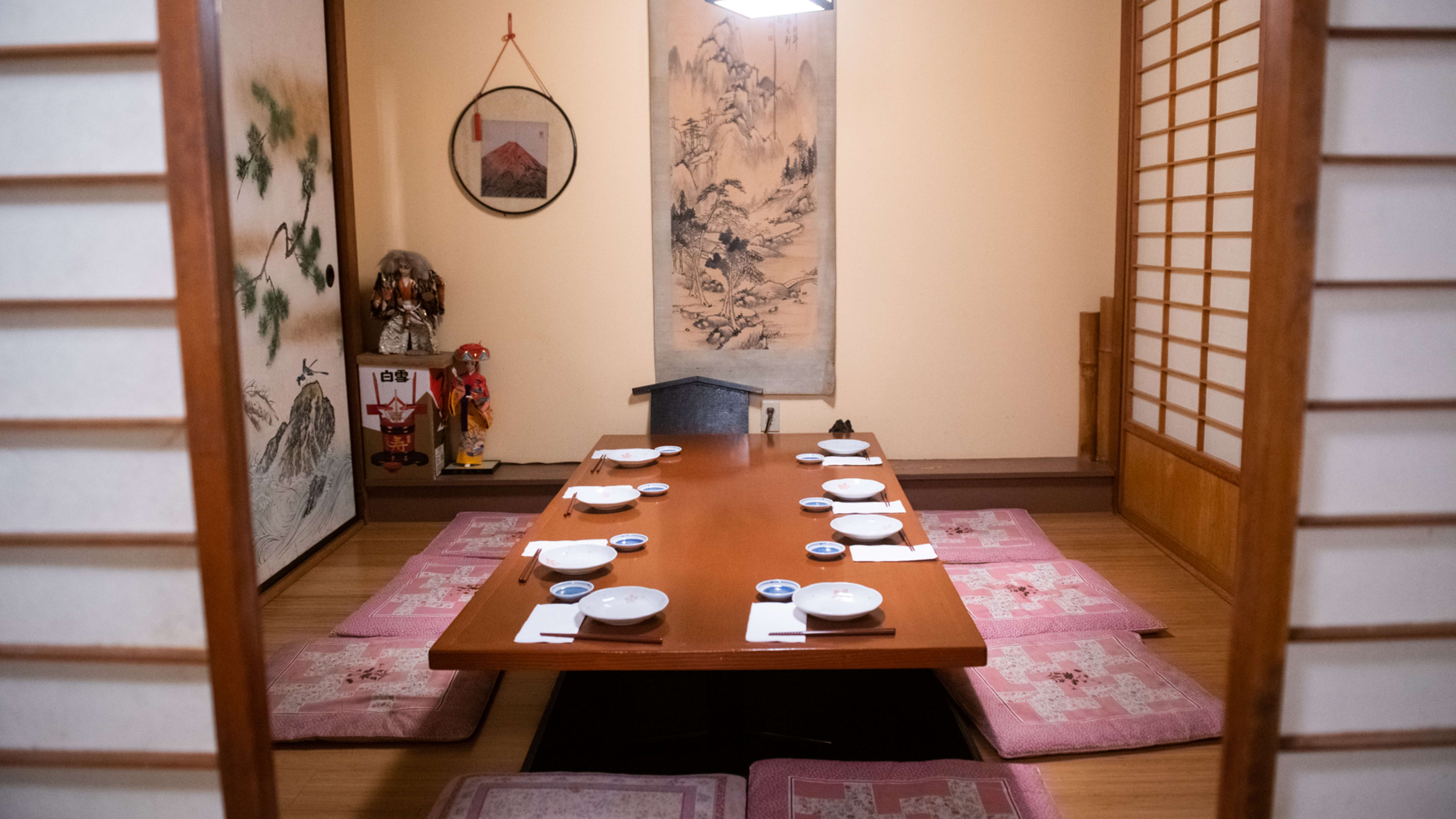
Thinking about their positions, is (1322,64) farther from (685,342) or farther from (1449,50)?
(685,342)

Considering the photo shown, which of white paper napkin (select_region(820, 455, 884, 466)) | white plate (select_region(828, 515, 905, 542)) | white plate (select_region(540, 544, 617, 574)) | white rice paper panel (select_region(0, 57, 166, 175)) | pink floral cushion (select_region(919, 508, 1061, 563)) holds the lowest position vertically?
pink floral cushion (select_region(919, 508, 1061, 563))

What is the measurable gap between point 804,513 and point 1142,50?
311 cm

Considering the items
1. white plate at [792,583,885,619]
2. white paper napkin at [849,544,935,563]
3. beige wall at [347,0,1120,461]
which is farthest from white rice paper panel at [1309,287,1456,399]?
beige wall at [347,0,1120,461]

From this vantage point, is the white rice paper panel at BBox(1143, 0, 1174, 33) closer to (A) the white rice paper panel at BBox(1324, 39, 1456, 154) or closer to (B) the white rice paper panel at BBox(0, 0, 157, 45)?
(A) the white rice paper panel at BBox(1324, 39, 1456, 154)

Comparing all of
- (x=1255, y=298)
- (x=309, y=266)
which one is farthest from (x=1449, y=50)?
Result: (x=309, y=266)

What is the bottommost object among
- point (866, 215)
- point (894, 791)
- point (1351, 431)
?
point (894, 791)

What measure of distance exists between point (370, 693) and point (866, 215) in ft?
10.5

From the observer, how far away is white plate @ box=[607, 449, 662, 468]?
3.67 meters

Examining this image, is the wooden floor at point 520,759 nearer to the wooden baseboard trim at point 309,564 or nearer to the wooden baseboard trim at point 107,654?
the wooden baseboard trim at point 309,564

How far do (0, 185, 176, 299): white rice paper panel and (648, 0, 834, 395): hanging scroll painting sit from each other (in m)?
3.74

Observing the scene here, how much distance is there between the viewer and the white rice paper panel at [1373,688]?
146 cm

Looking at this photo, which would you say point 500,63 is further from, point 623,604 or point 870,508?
point 623,604

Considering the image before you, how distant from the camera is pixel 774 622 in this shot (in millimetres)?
2199

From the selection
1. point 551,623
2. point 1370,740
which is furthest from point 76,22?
point 1370,740
